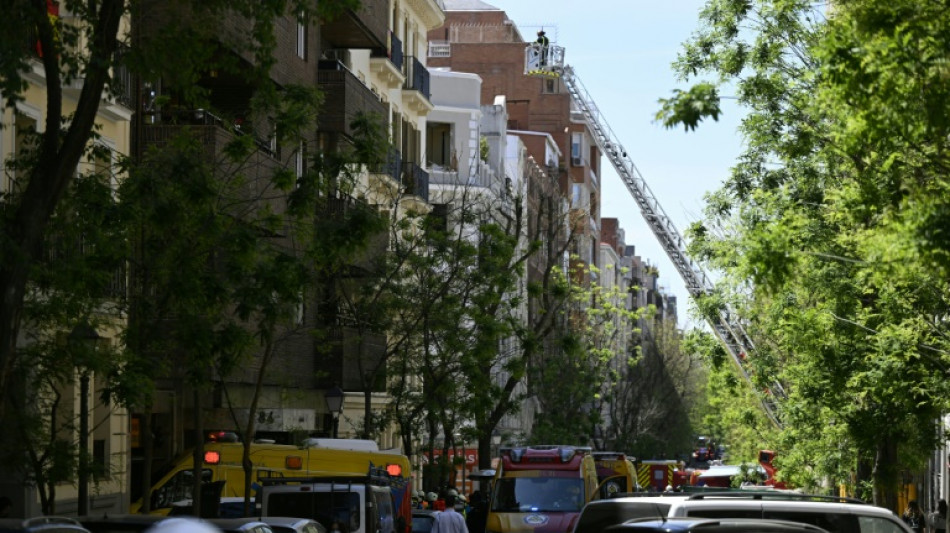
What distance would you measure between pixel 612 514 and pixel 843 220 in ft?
34.6

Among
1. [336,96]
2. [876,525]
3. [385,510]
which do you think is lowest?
[385,510]

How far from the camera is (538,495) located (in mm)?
37000

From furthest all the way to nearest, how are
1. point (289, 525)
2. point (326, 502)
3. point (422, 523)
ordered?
1. point (422, 523)
2. point (326, 502)
3. point (289, 525)

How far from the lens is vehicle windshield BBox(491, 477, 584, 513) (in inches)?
1451

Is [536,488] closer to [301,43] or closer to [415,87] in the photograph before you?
[301,43]

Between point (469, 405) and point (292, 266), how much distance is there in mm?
23019

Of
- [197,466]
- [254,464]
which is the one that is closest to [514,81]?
[254,464]

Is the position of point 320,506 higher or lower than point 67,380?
lower

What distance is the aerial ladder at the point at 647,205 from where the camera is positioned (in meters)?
55.1

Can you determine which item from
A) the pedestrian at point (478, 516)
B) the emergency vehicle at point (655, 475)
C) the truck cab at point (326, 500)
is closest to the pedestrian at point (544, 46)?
the emergency vehicle at point (655, 475)

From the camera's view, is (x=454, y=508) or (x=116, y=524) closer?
(x=116, y=524)

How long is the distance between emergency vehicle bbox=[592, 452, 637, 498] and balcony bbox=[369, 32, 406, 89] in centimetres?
1271

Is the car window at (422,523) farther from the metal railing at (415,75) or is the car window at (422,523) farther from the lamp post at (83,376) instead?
the metal railing at (415,75)

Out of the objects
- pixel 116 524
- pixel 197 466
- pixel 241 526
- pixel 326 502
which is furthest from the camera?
pixel 197 466
